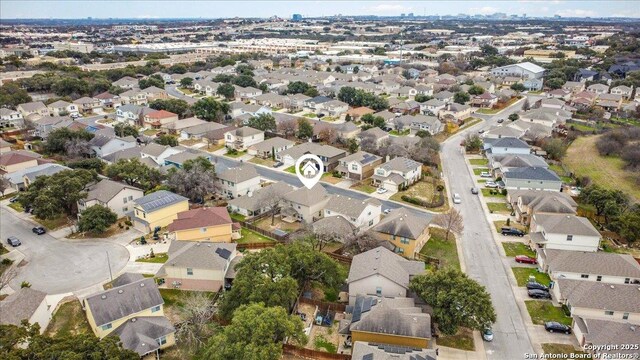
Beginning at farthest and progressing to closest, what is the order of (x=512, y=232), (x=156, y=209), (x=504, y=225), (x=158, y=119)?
(x=158, y=119) < (x=504, y=225) < (x=156, y=209) < (x=512, y=232)

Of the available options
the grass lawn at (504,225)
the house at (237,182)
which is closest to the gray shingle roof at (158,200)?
the house at (237,182)

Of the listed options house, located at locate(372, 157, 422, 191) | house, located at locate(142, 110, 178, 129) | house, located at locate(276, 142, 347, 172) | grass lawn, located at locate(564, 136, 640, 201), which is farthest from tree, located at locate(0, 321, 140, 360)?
house, located at locate(142, 110, 178, 129)

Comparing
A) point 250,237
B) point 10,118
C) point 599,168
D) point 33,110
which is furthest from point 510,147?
point 10,118

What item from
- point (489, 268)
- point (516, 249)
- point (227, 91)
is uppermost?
point (227, 91)

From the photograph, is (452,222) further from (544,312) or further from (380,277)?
(380,277)

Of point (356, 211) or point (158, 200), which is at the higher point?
point (158, 200)
